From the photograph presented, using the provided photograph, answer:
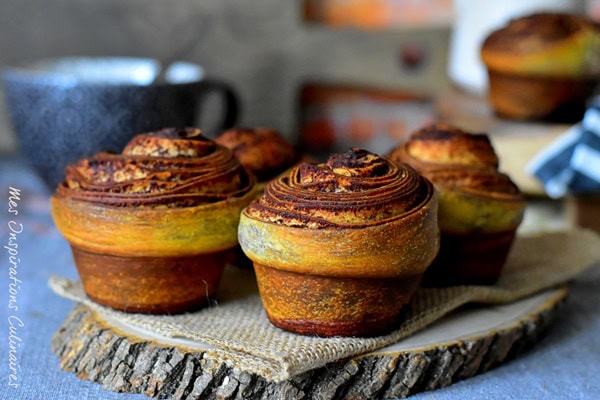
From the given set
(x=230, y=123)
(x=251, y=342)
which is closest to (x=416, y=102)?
(x=230, y=123)

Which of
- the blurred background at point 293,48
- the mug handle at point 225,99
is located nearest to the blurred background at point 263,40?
the blurred background at point 293,48

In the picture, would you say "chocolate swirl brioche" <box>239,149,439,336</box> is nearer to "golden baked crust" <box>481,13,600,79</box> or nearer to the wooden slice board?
the wooden slice board

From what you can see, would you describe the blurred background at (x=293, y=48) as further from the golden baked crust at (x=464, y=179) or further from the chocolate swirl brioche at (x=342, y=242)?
the chocolate swirl brioche at (x=342, y=242)

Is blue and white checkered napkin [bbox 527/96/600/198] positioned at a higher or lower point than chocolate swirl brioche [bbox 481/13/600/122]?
lower

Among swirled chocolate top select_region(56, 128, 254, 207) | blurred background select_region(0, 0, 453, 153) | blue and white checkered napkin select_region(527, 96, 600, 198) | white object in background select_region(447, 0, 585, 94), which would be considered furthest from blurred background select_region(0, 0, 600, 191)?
swirled chocolate top select_region(56, 128, 254, 207)

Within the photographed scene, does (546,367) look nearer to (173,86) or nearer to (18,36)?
(173,86)

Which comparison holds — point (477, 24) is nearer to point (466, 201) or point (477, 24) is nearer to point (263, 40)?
point (263, 40)

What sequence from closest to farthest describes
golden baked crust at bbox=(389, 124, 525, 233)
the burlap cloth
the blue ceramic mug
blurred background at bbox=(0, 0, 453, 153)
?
the burlap cloth, golden baked crust at bbox=(389, 124, 525, 233), the blue ceramic mug, blurred background at bbox=(0, 0, 453, 153)
